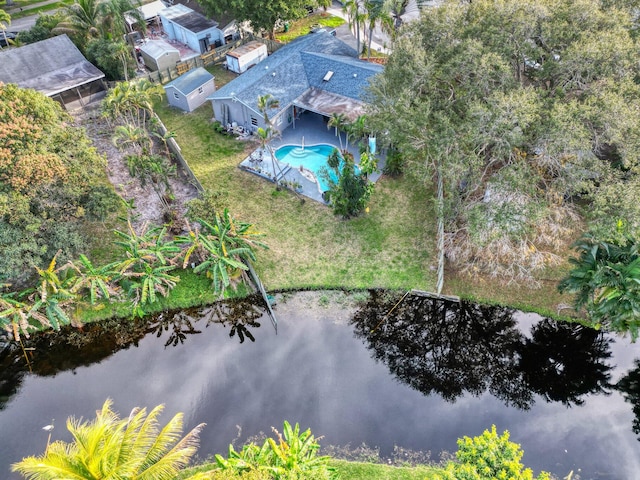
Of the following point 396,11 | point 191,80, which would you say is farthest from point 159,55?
point 396,11

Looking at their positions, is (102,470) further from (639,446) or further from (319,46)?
(319,46)

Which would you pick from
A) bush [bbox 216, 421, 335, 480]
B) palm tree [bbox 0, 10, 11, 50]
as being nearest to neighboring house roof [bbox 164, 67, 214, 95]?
palm tree [bbox 0, 10, 11, 50]

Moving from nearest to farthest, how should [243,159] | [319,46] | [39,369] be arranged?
[39,369] → [243,159] → [319,46]

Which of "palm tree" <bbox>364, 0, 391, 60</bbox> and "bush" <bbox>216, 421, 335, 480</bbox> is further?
"palm tree" <bbox>364, 0, 391, 60</bbox>

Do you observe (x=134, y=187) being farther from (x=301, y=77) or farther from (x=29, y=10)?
(x=29, y=10)

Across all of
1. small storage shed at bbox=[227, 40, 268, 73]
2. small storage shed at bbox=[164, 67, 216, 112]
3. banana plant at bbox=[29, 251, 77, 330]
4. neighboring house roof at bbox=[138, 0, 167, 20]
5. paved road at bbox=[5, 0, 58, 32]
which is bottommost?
banana plant at bbox=[29, 251, 77, 330]

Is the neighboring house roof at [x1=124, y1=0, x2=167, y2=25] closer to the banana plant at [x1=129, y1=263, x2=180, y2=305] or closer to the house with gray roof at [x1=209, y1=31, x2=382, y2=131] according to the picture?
the house with gray roof at [x1=209, y1=31, x2=382, y2=131]

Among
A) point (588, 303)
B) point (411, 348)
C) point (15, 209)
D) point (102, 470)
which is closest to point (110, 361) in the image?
point (15, 209)
